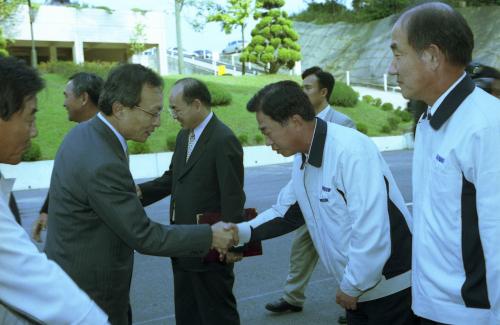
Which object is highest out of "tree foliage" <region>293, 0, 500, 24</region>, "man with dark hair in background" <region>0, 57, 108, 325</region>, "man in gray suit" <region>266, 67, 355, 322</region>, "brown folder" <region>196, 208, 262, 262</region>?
"tree foliage" <region>293, 0, 500, 24</region>

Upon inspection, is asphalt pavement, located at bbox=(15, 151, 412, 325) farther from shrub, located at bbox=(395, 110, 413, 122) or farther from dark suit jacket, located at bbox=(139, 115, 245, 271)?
shrub, located at bbox=(395, 110, 413, 122)

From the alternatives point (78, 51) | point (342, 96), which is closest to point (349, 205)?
point (342, 96)

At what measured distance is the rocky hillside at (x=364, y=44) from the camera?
3791 cm

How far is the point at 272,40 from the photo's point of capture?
122 ft

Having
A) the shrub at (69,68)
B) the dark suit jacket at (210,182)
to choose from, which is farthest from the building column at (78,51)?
the dark suit jacket at (210,182)

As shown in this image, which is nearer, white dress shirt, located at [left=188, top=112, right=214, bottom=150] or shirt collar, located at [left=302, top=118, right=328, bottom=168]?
shirt collar, located at [left=302, top=118, right=328, bottom=168]

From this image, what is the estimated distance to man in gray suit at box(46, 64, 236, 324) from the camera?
8.63ft

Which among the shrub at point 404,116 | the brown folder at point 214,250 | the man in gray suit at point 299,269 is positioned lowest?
the shrub at point 404,116

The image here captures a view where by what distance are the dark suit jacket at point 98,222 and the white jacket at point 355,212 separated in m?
0.76

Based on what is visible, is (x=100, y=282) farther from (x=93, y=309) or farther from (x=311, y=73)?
(x=311, y=73)

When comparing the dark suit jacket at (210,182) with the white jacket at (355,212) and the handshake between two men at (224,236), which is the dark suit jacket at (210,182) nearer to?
the handshake between two men at (224,236)

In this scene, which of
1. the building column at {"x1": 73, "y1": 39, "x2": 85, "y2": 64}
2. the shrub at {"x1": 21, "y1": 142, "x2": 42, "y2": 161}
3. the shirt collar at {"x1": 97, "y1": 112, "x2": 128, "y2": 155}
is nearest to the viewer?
the shirt collar at {"x1": 97, "y1": 112, "x2": 128, "y2": 155}

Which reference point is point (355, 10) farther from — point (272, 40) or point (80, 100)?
point (80, 100)

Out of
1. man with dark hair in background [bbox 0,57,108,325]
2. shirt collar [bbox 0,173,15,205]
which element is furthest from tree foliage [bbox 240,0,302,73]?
man with dark hair in background [bbox 0,57,108,325]
